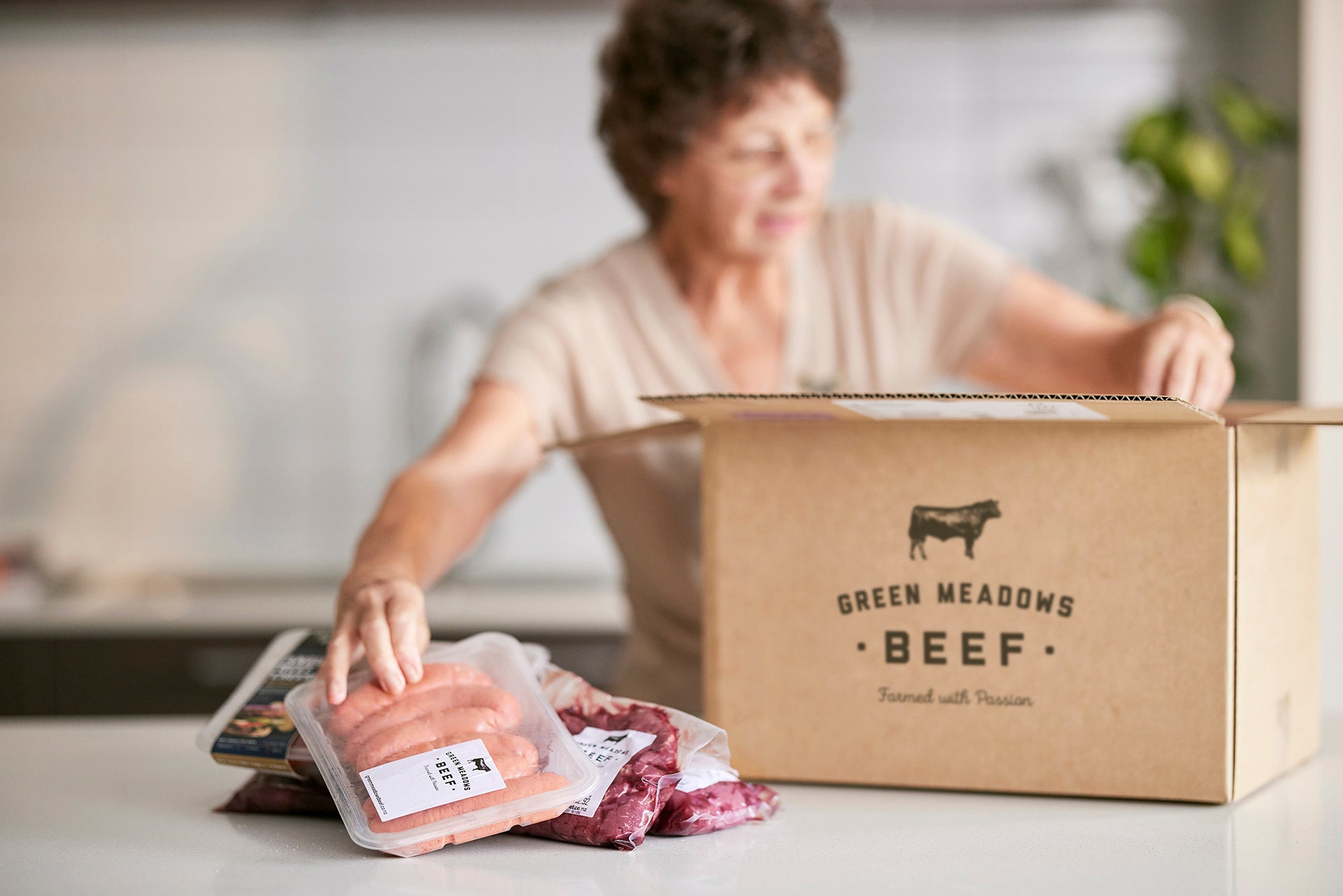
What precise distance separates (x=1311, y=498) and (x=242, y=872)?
2.59 feet

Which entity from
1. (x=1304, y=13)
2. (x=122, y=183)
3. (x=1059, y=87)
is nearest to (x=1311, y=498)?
(x=1304, y=13)

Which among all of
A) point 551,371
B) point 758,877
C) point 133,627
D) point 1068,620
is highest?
point 551,371

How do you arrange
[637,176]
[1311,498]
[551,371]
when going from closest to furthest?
[1311,498]
[551,371]
[637,176]

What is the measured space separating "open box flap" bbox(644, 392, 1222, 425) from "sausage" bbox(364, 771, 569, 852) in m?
0.25

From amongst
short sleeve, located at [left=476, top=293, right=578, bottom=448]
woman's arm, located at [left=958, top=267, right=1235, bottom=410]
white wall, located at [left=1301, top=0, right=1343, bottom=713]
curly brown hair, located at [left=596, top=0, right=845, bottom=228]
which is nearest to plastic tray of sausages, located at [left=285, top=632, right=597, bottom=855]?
short sleeve, located at [left=476, top=293, right=578, bottom=448]

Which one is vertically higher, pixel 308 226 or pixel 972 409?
pixel 308 226

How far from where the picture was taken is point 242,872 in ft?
2.31

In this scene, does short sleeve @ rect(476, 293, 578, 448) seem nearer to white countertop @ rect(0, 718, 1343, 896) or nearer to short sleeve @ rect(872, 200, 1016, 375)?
short sleeve @ rect(872, 200, 1016, 375)

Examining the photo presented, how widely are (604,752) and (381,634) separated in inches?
6.6

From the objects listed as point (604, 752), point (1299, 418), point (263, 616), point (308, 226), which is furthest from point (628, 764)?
point (308, 226)

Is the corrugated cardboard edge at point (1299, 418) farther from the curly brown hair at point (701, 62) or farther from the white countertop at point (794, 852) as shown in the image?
the curly brown hair at point (701, 62)

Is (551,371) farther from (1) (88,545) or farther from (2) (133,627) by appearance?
(1) (88,545)

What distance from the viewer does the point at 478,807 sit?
0.69 m

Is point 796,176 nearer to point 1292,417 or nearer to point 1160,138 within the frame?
point 1292,417
